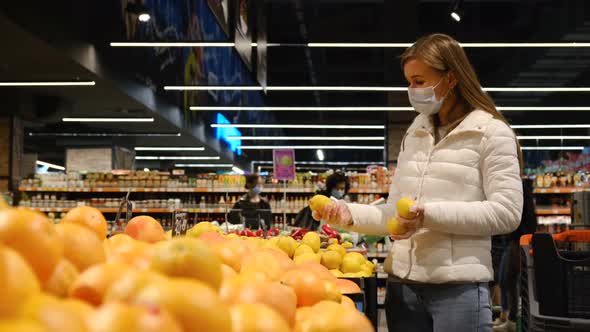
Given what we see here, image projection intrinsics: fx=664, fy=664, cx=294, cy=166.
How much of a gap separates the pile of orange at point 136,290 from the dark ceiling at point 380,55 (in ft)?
21.4

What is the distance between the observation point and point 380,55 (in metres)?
17.8

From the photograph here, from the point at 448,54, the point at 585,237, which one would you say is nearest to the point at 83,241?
the point at 448,54

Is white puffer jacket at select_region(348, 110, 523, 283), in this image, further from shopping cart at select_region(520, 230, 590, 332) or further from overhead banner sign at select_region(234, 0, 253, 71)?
overhead banner sign at select_region(234, 0, 253, 71)

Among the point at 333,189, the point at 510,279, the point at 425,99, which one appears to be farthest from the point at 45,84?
the point at 425,99

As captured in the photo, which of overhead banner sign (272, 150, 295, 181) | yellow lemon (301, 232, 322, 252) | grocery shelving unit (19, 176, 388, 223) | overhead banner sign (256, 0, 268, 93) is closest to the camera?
yellow lemon (301, 232, 322, 252)

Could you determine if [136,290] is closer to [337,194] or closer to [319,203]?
[319,203]

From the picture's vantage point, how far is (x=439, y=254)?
2053 mm

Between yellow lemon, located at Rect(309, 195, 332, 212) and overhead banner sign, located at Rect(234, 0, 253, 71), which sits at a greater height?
A: overhead banner sign, located at Rect(234, 0, 253, 71)

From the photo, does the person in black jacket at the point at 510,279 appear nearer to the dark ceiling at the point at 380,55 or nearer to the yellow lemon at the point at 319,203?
the dark ceiling at the point at 380,55

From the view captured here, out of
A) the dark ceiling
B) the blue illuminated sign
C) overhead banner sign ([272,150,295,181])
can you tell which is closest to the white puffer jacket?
the dark ceiling

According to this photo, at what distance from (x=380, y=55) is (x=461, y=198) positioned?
16.1m

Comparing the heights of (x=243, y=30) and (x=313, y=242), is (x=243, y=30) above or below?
above

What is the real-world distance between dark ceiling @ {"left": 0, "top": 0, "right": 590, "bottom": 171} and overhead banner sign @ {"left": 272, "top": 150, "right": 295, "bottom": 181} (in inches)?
57.9

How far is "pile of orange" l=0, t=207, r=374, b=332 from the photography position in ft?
2.32
